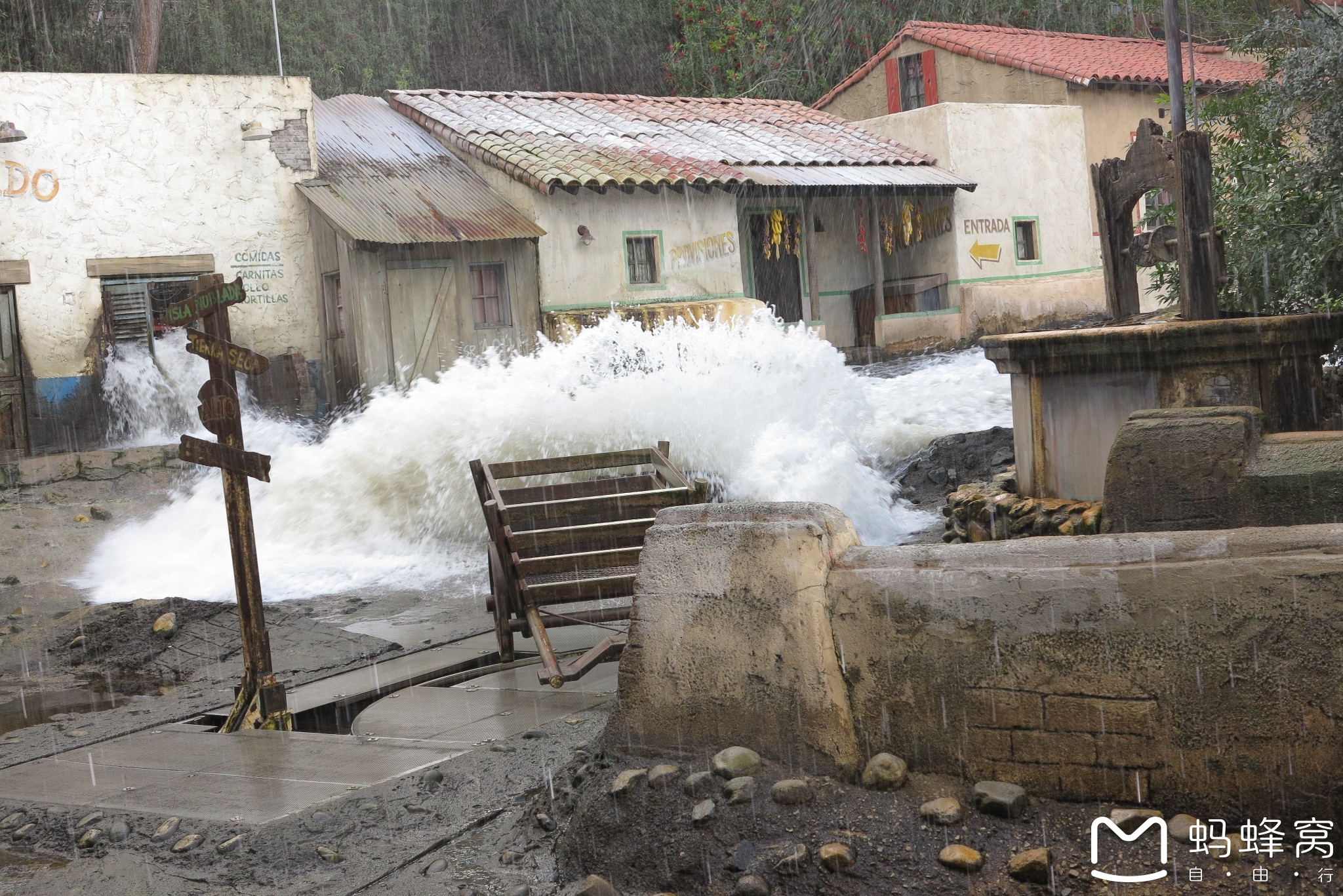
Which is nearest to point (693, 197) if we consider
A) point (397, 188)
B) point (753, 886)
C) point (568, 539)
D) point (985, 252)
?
point (397, 188)

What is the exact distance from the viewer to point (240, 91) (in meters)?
15.8

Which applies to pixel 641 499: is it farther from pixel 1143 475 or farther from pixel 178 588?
pixel 178 588

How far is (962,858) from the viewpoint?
2.92 m

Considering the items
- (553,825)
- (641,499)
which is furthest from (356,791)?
(641,499)

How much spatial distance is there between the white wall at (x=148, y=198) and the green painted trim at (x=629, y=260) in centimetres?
449

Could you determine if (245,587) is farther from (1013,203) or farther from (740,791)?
(1013,203)

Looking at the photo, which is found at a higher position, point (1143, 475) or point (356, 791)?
point (1143, 475)

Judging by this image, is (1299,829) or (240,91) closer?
(1299,829)

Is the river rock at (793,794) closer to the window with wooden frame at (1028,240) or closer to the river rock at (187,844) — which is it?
the river rock at (187,844)

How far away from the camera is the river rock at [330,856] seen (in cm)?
368

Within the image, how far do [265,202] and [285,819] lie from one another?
1345cm

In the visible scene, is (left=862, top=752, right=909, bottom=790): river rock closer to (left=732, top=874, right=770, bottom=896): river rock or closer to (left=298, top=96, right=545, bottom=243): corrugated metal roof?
(left=732, top=874, right=770, bottom=896): river rock

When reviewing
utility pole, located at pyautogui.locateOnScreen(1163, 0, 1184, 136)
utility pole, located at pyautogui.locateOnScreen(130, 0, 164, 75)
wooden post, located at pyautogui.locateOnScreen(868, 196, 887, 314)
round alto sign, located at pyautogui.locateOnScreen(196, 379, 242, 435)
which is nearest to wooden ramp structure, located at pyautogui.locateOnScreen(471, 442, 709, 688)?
round alto sign, located at pyautogui.locateOnScreen(196, 379, 242, 435)

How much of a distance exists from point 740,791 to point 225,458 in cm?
327
